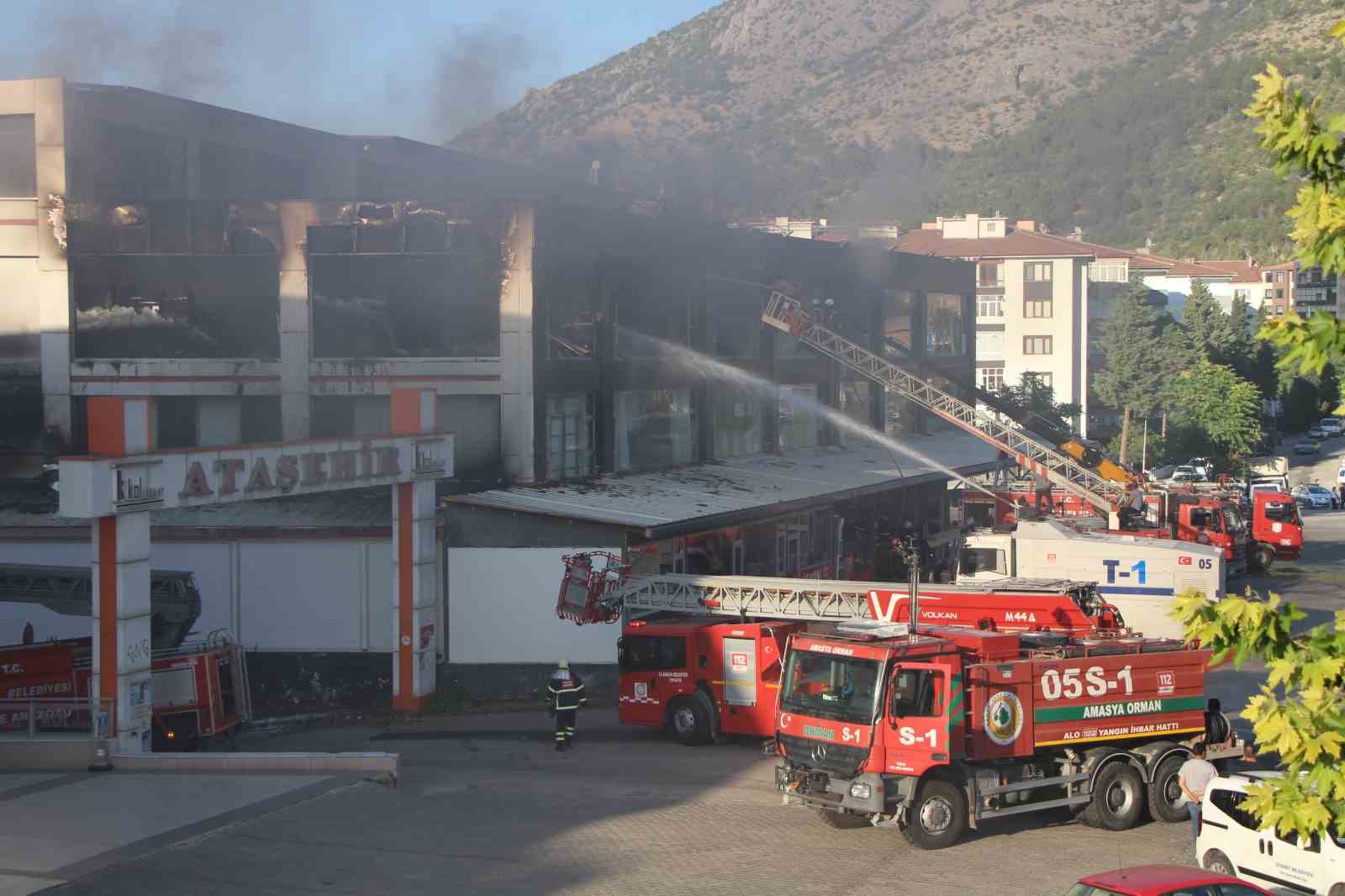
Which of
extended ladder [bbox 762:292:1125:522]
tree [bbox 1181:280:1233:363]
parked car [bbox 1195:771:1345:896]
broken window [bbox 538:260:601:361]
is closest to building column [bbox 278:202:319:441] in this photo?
broken window [bbox 538:260:601:361]

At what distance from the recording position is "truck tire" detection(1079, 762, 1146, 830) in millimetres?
15172

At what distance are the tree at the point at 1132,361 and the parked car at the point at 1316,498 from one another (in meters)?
8.42

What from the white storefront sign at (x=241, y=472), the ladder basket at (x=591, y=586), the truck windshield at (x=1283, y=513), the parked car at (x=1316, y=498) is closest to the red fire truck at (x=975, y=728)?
the ladder basket at (x=591, y=586)

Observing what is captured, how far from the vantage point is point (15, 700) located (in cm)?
1955

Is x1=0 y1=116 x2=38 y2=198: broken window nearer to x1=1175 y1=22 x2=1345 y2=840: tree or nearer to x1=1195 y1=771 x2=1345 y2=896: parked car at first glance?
x1=1195 y1=771 x2=1345 y2=896: parked car

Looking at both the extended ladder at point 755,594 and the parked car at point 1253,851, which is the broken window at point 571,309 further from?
the parked car at point 1253,851

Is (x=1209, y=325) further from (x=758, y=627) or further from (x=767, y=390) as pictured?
(x=758, y=627)

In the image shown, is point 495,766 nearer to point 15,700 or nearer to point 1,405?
point 15,700

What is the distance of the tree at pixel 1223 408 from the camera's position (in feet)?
203

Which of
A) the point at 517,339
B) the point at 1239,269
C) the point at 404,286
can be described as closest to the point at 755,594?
the point at 517,339

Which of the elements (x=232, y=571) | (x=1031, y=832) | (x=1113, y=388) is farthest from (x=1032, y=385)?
(x=1031, y=832)

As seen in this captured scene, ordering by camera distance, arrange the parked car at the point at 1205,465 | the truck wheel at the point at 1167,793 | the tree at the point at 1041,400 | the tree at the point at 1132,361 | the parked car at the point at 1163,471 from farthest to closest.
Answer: the tree at the point at 1132,361 < the tree at the point at 1041,400 < the parked car at the point at 1163,471 < the parked car at the point at 1205,465 < the truck wheel at the point at 1167,793

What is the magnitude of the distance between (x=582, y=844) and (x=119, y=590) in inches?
287

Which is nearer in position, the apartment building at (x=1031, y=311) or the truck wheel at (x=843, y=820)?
the truck wheel at (x=843, y=820)
